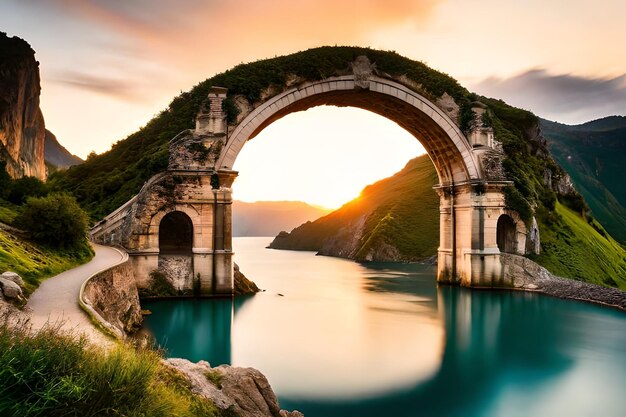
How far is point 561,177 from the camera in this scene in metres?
34.5

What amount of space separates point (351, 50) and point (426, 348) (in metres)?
16.0

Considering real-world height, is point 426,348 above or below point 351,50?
below

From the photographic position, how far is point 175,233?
2489cm

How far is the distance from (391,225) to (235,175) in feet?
145

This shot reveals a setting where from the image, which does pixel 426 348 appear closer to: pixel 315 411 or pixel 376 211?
pixel 315 411

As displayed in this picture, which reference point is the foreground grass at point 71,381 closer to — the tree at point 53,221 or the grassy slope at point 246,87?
the tree at point 53,221

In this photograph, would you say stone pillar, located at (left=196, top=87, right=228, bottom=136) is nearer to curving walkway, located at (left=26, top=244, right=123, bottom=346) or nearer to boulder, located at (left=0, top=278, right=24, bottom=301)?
curving walkway, located at (left=26, top=244, right=123, bottom=346)

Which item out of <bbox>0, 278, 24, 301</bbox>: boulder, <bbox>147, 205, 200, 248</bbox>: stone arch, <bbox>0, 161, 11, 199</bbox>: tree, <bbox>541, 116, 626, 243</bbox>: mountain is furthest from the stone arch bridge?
<bbox>541, 116, 626, 243</bbox>: mountain

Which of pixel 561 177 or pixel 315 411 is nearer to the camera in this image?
pixel 315 411

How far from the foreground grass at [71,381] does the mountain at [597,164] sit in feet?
431

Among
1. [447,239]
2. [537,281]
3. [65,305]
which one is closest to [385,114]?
[447,239]

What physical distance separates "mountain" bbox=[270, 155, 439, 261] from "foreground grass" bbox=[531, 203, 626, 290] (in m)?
24.3

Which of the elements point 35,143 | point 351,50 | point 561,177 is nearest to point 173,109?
point 351,50

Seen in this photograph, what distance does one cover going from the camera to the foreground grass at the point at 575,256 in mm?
26281
